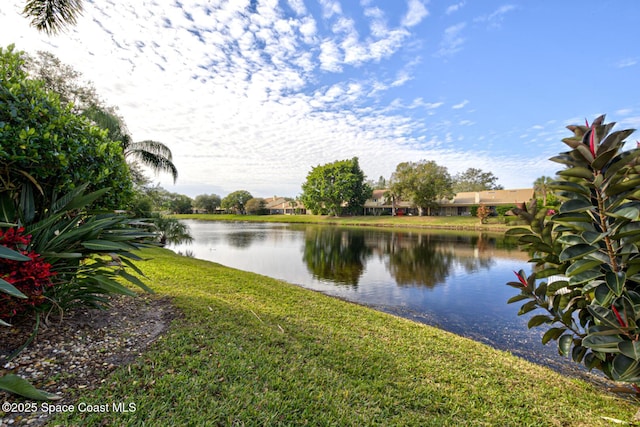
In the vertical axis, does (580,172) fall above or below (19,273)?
above

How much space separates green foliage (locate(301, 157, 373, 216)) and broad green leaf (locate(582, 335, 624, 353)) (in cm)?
4497

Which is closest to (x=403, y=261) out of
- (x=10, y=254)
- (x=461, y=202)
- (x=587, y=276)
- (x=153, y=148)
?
(x=587, y=276)

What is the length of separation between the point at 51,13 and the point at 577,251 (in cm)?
1093

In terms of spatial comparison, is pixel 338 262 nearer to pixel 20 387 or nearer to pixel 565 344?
pixel 565 344

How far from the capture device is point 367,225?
1583 inches

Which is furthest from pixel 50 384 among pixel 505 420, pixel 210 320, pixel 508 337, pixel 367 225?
pixel 367 225

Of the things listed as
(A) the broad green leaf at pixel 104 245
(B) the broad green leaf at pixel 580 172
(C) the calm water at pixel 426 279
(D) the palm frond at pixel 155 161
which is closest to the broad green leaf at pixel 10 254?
(A) the broad green leaf at pixel 104 245

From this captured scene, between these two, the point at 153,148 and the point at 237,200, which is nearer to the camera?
the point at 153,148

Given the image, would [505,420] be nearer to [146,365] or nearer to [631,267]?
[631,267]

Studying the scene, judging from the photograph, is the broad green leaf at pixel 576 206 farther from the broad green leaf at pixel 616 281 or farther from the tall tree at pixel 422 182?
the tall tree at pixel 422 182

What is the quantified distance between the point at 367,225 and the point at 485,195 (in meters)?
21.3

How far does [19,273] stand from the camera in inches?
88.3

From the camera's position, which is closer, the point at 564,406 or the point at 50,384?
the point at 50,384

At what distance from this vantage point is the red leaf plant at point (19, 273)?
87.5 inches
